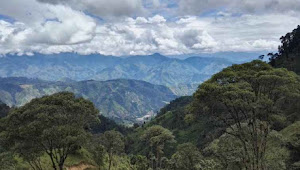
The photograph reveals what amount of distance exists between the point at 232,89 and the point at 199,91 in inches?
122

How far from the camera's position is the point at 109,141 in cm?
5544

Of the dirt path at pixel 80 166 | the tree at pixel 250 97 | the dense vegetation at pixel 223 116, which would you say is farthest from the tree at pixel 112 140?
the tree at pixel 250 97

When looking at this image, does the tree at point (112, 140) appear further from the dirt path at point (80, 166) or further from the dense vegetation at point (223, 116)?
the dense vegetation at point (223, 116)

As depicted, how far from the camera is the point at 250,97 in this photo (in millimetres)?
26922

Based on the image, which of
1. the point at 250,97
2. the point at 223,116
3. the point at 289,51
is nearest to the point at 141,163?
the point at 223,116

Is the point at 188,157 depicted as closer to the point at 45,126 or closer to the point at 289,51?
the point at 45,126

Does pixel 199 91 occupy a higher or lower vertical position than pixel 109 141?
higher

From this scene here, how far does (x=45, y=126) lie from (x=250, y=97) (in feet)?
66.9

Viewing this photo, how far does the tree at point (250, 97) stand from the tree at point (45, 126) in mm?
13453

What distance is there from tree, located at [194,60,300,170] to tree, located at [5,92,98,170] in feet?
44.1

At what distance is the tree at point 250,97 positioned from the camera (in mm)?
26406

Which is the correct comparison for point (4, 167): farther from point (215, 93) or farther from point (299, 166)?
point (299, 166)

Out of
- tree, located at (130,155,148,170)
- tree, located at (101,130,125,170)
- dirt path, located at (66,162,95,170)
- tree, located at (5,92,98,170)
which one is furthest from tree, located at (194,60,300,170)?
tree, located at (130,155,148,170)

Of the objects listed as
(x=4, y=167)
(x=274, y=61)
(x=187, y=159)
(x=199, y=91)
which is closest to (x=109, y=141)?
(x=187, y=159)
